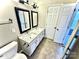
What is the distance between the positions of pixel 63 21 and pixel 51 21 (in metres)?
0.74

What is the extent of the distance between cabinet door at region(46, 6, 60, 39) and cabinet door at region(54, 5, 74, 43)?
0.26 meters

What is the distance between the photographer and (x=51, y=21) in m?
3.46

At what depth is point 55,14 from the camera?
10.6 ft

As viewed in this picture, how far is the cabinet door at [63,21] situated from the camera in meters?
2.72

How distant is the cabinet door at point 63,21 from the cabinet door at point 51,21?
0.85 ft

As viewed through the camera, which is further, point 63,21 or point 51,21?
point 51,21

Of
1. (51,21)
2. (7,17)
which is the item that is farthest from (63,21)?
(7,17)

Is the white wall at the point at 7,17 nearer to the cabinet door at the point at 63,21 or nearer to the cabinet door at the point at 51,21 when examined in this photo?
the cabinet door at the point at 51,21

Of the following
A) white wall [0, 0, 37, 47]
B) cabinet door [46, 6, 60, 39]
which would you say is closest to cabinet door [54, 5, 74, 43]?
cabinet door [46, 6, 60, 39]

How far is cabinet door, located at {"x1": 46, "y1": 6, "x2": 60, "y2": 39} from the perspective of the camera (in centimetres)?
322

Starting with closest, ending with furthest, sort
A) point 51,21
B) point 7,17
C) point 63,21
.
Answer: point 7,17 < point 63,21 < point 51,21

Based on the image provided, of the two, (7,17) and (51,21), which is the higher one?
(7,17)

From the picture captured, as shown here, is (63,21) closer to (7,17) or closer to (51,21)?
(51,21)

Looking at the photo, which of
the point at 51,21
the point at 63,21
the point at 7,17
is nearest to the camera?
the point at 7,17
